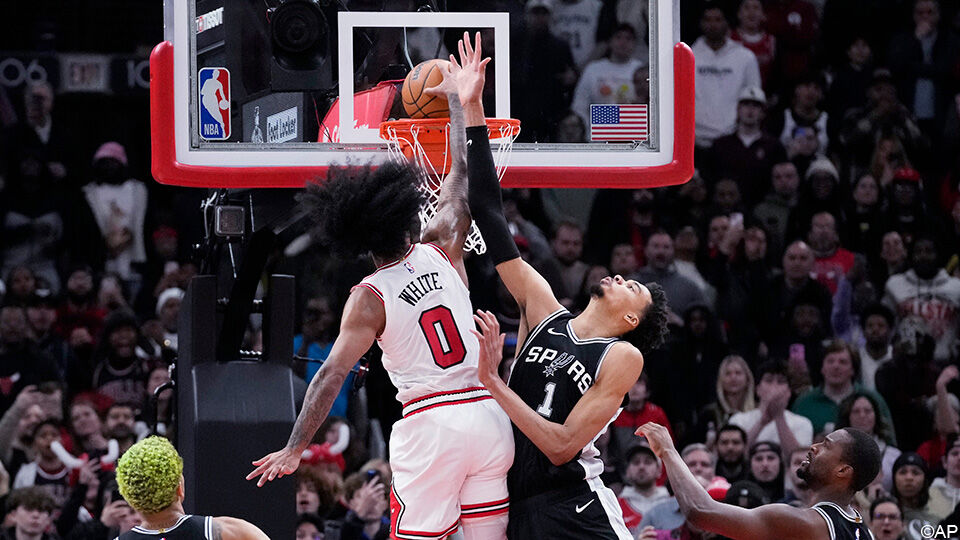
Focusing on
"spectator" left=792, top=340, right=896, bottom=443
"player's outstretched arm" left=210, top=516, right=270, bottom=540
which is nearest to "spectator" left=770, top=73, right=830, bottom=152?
"spectator" left=792, top=340, right=896, bottom=443

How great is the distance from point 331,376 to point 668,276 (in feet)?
17.4

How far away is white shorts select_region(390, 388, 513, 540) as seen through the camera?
18.6 ft

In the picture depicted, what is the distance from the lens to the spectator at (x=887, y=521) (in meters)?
8.68

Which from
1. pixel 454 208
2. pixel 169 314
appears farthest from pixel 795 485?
pixel 169 314

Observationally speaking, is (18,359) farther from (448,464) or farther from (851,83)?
(851,83)

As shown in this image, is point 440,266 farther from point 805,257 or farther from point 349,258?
point 805,257

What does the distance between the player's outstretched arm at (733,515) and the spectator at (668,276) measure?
15.2 ft

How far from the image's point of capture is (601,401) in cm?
563

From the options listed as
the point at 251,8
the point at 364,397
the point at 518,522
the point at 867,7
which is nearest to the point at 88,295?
the point at 364,397

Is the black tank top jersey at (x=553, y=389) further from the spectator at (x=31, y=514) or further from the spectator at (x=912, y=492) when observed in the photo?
the spectator at (x=912, y=492)

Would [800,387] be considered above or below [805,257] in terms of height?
below

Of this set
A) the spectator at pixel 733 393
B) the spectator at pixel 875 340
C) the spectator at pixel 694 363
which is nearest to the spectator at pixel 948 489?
the spectator at pixel 875 340

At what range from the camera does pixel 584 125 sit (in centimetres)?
676

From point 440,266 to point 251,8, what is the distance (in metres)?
1.68
